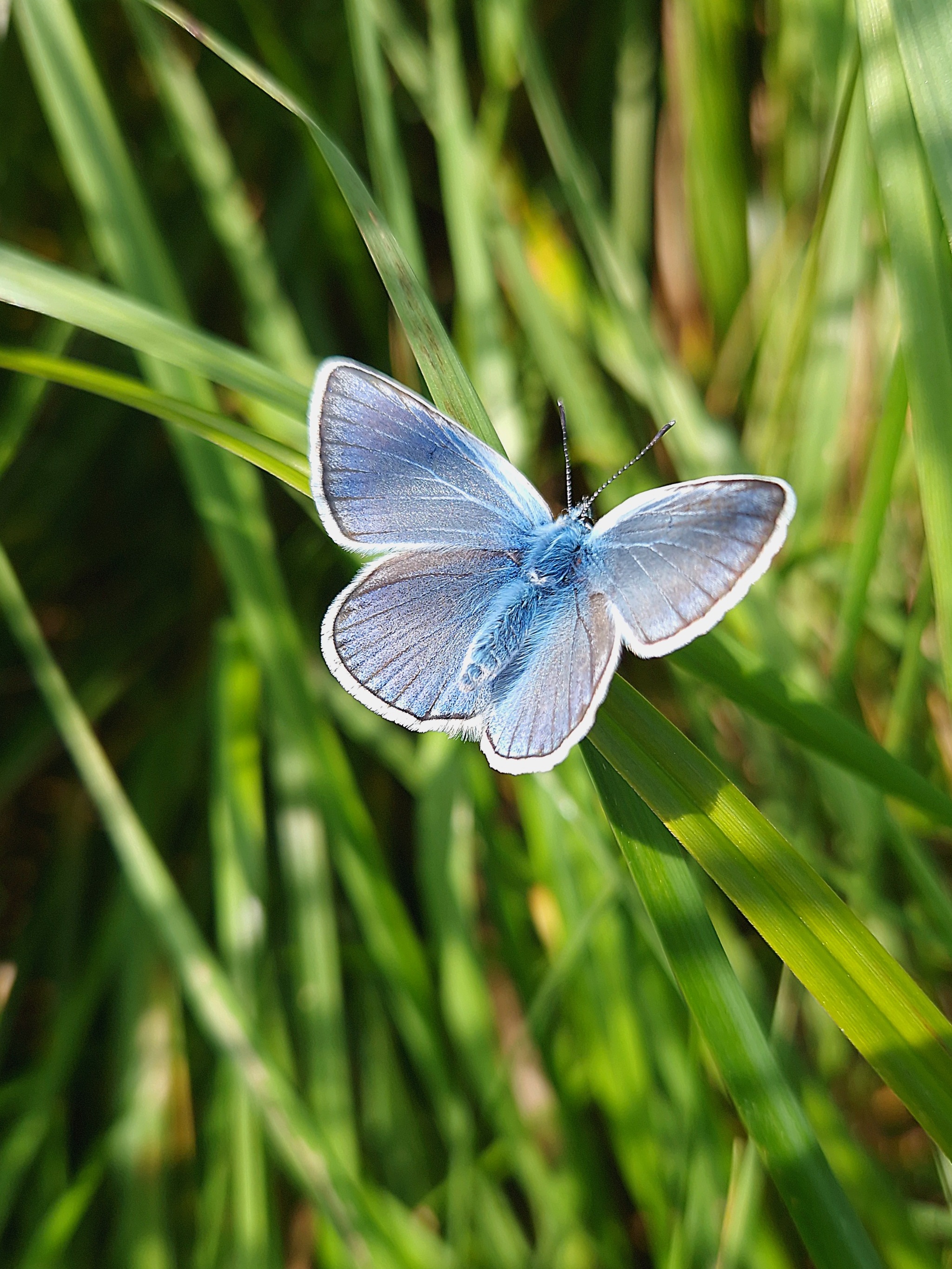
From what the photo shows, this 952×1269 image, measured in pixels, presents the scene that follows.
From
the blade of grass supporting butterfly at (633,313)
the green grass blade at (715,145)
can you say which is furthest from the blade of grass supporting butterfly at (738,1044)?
the green grass blade at (715,145)

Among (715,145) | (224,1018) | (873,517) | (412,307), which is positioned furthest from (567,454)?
(715,145)

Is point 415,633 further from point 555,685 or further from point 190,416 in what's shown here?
point 190,416

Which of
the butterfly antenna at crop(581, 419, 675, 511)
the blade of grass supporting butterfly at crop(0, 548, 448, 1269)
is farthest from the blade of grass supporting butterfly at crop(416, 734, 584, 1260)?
the butterfly antenna at crop(581, 419, 675, 511)

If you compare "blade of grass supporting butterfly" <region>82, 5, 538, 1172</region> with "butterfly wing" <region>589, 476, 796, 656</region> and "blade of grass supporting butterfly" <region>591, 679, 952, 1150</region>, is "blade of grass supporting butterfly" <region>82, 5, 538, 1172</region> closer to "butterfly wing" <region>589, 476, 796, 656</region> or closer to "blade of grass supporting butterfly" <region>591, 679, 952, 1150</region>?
"butterfly wing" <region>589, 476, 796, 656</region>

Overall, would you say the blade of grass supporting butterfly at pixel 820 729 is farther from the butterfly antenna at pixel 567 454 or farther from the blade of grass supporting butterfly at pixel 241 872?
the blade of grass supporting butterfly at pixel 241 872

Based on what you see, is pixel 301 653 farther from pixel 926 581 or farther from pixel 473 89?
pixel 473 89
